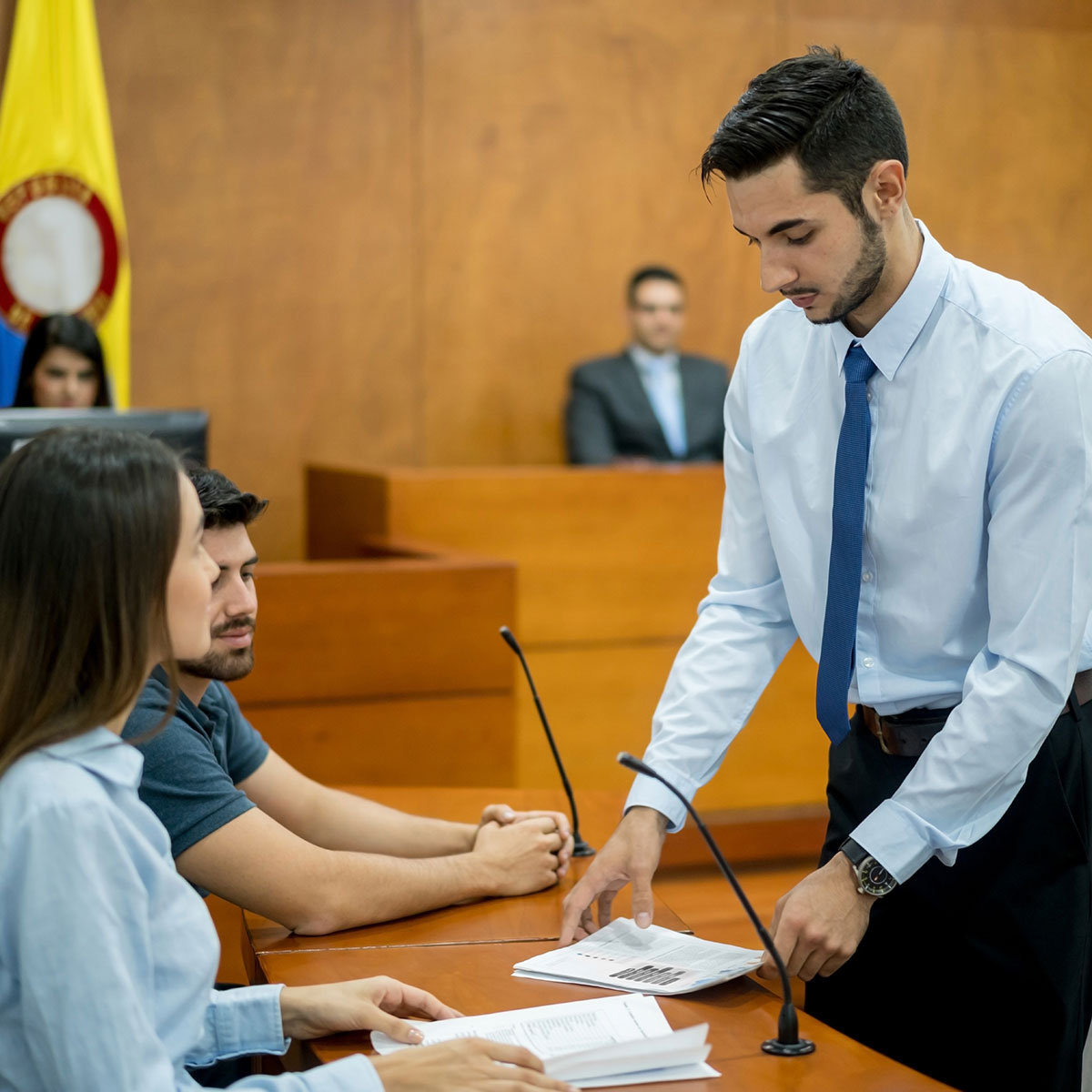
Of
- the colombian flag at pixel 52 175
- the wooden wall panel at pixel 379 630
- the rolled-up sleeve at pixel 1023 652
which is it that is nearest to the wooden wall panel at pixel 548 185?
the colombian flag at pixel 52 175

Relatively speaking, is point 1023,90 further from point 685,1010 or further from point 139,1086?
point 139,1086

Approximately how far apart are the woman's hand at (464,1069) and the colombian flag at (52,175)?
4.59m

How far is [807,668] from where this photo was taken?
198 inches

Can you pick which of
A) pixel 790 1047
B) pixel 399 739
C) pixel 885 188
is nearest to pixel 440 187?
pixel 399 739

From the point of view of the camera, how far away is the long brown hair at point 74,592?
125 cm

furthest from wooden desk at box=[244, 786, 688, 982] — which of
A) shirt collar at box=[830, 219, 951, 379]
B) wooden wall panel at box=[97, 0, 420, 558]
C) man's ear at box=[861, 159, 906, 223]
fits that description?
wooden wall panel at box=[97, 0, 420, 558]

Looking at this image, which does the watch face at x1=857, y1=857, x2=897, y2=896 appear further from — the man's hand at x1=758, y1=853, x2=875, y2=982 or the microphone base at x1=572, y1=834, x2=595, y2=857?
the microphone base at x1=572, y1=834, x2=595, y2=857

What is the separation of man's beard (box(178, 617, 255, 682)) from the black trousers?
0.84 meters

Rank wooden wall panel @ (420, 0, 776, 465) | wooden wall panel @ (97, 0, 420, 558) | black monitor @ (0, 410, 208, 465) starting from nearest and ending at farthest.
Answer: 1. black monitor @ (0, 410, 208, 465)
2. wooden wall panel @ (97, 0, 420, 558)
3. wooden wall panel @ (420, 0, 776, 465)

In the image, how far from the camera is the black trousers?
1.69 m

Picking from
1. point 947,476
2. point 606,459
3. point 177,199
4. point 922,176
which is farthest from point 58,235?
point 947,476

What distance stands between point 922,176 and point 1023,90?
739 millimetres

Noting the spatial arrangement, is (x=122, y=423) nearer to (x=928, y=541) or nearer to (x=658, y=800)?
(x=658, y=800)

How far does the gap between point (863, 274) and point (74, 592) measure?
0.96 meters
